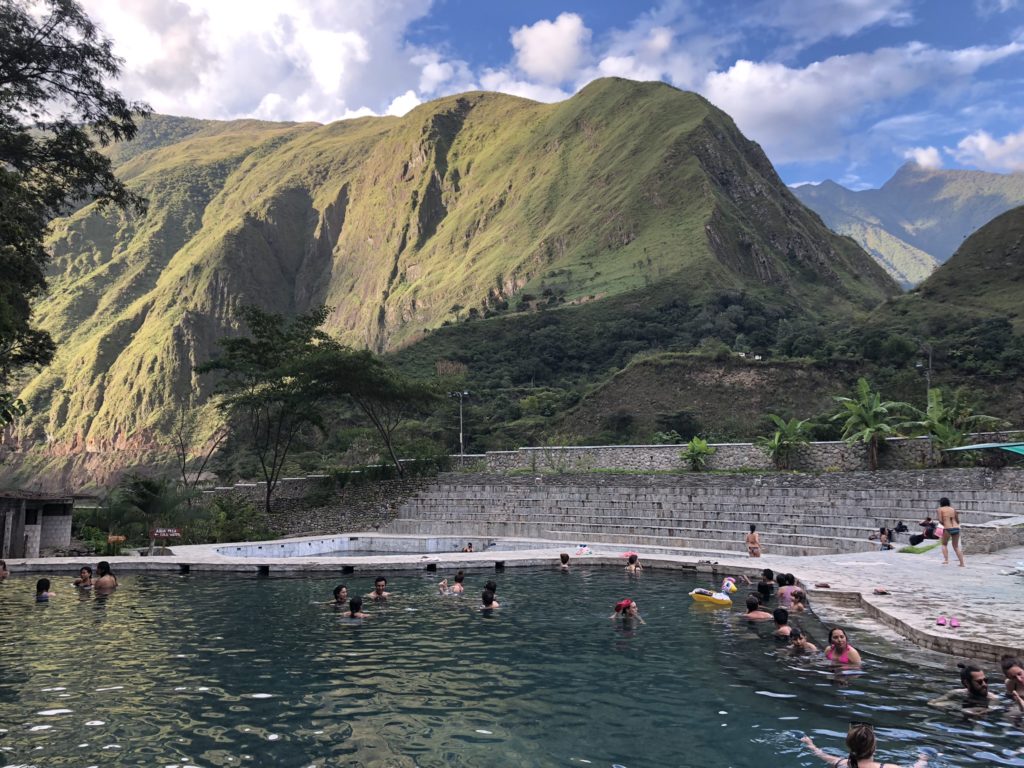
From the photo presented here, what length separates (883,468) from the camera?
2756cm

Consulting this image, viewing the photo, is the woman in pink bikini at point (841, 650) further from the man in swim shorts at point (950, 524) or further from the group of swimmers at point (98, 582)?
the group of swimmers at point (98, 582)

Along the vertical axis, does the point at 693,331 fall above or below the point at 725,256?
below

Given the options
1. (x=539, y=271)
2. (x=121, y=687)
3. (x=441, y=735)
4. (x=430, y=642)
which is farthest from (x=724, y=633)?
(x=539, y=271)

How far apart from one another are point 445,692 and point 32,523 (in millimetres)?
24349

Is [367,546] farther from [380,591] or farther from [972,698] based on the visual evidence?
[972,698]

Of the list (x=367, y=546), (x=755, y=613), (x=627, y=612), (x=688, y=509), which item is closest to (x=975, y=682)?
(x=755, y=613)

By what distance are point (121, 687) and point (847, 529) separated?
20.4 metres

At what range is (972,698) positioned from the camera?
→ 25.9 ft

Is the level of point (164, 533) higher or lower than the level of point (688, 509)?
lower

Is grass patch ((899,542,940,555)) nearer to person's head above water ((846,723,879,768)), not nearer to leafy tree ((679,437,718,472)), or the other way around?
leafy tree ((679,437,718,472))

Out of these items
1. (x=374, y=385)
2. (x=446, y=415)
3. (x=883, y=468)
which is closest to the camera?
(x=883, y=468)

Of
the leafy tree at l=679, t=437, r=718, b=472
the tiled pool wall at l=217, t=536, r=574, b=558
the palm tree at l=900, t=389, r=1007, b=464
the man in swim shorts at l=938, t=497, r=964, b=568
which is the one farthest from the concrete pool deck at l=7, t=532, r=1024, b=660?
the leafy tree at l=679, t=437, r=718, b=472

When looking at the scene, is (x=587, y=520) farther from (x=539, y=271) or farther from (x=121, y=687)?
(x=539, y=271)

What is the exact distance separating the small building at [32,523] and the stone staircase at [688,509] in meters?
13.1
